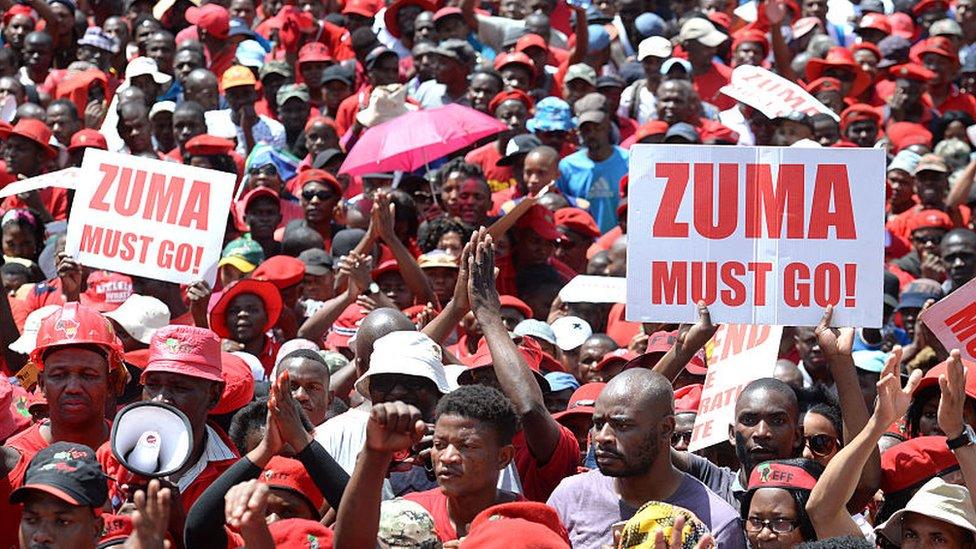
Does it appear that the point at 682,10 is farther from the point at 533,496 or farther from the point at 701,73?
the point at 533,496

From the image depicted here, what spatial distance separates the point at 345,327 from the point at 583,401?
227 cm

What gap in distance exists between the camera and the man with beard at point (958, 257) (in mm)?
10922

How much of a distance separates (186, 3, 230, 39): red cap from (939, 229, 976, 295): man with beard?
6.03 m

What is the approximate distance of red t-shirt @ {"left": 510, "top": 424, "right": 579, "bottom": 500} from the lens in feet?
21.4

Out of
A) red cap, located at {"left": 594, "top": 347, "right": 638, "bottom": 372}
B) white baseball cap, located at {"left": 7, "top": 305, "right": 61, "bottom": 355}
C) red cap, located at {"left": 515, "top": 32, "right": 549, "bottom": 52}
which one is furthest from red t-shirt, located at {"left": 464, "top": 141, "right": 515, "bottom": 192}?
white baseball cap, located at {"left": 7, "top": 305, "right": 61, "bottom": 355}

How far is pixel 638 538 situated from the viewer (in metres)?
5.08

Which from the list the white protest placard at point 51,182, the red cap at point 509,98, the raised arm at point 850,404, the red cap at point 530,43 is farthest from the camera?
the red cap at point 530,43

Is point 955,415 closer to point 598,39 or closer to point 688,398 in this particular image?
point 688,398

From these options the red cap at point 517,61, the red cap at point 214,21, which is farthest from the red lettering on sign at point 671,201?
the red cap at point 214,21

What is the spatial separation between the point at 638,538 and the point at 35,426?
2.48m

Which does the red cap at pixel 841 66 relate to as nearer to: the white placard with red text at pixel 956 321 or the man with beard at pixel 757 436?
the white placard with red text at pixel 956 321

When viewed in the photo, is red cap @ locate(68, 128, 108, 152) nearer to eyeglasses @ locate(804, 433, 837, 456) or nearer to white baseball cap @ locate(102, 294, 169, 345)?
white baseball cap @ locate(102, 294, 169, 345)

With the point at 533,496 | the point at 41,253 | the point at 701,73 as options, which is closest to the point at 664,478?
the point at 533,496

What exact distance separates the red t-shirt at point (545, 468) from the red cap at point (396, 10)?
840 centimetres
